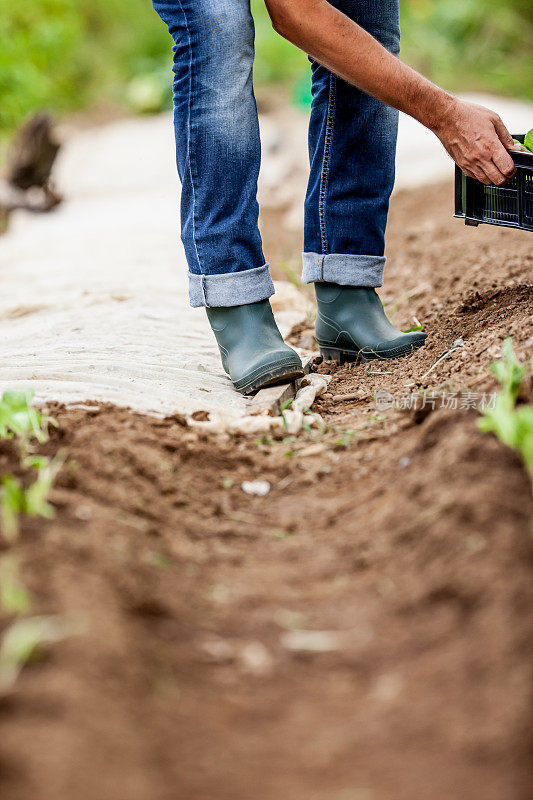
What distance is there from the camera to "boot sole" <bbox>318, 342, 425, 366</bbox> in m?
2.61

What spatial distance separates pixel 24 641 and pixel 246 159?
1.52m

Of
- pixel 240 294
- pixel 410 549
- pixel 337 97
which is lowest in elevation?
pixel 410 549

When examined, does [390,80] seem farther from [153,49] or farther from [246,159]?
[153,49]

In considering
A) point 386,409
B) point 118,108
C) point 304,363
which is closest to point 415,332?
point 304,363

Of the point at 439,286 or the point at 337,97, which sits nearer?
the point at 337,97

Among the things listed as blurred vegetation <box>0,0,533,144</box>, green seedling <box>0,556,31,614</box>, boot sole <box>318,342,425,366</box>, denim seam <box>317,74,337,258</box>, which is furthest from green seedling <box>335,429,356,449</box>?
blurred vegetation <box>0,0,533,144</box>

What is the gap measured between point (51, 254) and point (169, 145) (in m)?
4.03

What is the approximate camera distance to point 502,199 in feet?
7.85

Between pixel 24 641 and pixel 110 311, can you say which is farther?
pixel 110 311

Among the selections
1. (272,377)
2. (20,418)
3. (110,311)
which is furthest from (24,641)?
(110,311)

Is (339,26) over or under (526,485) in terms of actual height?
over

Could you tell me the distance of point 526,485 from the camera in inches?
56.1

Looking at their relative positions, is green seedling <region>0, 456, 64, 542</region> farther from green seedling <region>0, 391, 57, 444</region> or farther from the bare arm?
the bare arm

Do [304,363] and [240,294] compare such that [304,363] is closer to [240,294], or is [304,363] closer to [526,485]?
[240,294]
